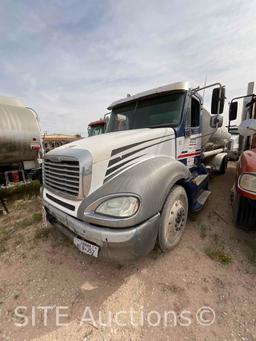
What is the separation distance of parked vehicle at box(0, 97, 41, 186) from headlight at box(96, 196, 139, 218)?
11.8ft

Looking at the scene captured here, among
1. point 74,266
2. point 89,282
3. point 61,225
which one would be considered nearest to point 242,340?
point 89,282

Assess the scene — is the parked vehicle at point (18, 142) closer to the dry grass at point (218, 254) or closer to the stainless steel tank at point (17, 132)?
the stainless steel tank at point (17, 132)

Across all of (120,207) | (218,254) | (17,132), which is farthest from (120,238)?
(17,132)

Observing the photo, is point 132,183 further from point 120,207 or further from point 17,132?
point 17,132

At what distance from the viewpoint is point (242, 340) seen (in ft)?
5.08

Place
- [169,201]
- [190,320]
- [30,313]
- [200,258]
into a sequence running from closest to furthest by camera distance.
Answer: [190,320], [30,313], [169,201], [200,258]

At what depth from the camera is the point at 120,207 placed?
1.79 m

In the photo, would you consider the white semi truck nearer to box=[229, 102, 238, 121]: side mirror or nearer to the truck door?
the truck door

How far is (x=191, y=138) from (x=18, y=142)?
4.45 metres

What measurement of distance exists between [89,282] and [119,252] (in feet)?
2.83

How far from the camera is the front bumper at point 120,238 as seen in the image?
1716mm

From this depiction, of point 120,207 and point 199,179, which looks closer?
point 120,207

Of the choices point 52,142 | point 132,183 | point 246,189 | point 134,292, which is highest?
point 52,142

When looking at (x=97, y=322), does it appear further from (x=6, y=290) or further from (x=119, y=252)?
(x=6, y=290)
